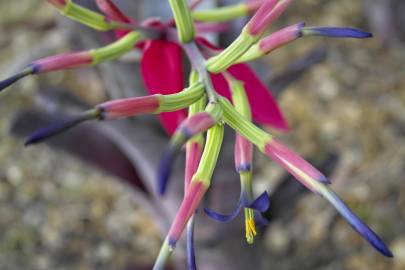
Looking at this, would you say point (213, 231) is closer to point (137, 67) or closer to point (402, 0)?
point (137, 67)

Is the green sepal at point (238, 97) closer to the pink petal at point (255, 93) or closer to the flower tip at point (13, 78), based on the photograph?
the pink petal at point (255, 93)

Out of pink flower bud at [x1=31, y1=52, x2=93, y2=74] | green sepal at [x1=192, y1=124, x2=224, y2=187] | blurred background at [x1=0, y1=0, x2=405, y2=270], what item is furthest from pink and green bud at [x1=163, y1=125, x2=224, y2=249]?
blurred background at [x1=0, y1=0, x2=405, y2=270]

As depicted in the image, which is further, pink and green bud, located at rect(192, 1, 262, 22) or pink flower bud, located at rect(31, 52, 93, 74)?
pink and green bud, located at rect(192, 1, 262, 22)

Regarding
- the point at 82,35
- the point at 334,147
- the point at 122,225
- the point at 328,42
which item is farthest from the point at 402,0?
the point at 82,35

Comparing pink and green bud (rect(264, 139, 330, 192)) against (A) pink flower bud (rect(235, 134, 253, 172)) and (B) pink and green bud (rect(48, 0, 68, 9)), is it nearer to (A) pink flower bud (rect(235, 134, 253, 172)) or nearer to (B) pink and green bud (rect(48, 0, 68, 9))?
(A) pink flower bud (rect(235, 134, 253, 172))

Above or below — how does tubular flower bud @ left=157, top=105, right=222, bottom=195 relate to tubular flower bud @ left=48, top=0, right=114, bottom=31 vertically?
below
